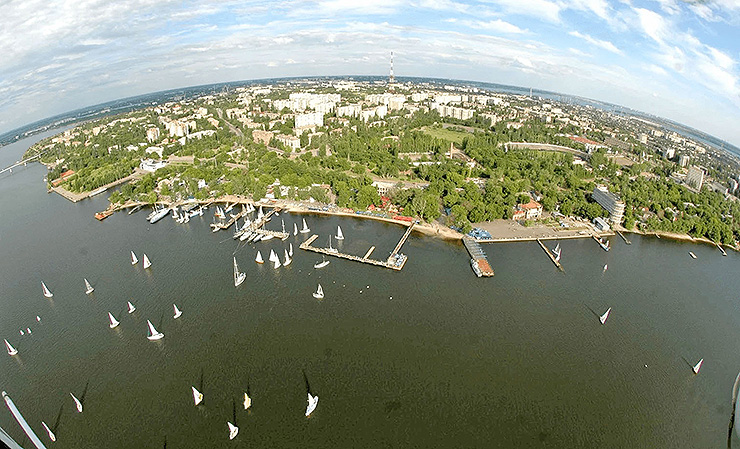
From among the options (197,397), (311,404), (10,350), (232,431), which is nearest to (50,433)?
(197,397)

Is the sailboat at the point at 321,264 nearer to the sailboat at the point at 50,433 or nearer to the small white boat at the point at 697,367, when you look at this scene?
the sailboat at the point at 50,433

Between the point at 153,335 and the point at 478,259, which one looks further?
the point at 478,259

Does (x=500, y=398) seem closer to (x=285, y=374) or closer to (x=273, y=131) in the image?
(x=285, y=374)

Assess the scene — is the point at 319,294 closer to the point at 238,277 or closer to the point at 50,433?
the point at 238,277

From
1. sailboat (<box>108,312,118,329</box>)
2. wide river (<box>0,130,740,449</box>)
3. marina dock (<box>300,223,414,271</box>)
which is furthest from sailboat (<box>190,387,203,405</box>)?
marina dock (<box>300,223,414,271</box>)

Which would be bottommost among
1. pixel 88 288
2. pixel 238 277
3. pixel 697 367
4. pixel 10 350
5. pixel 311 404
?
pixel 697 367

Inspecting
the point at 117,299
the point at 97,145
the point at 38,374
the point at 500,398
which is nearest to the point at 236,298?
the point at 117,299

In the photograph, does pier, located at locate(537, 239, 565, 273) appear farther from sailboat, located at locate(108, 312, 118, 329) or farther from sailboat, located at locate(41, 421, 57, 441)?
sailboat, located at locate(41, 421, 57, 441)

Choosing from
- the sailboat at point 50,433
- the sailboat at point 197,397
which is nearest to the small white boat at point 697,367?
the sailboat at point 197,397
